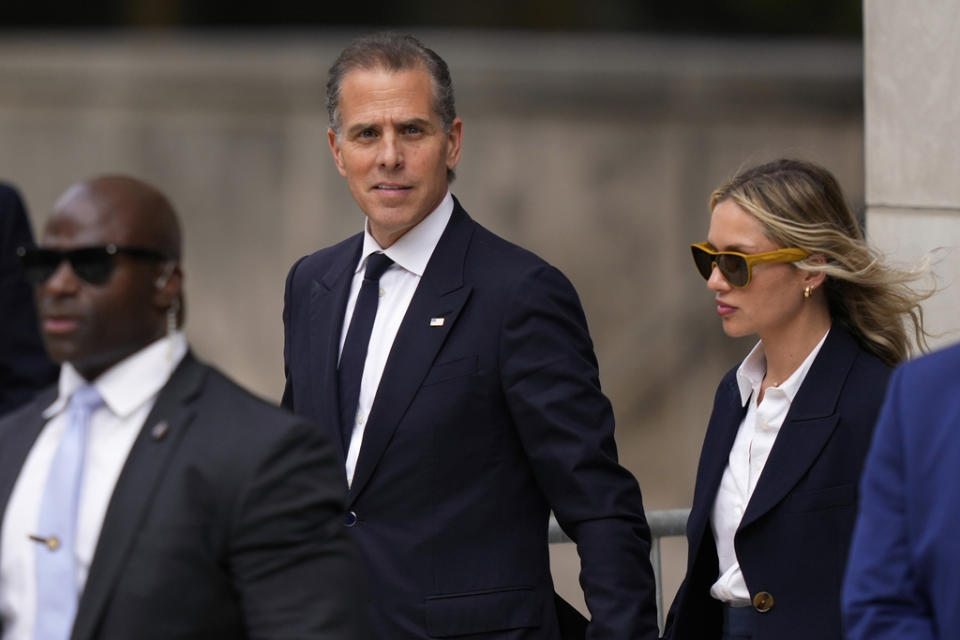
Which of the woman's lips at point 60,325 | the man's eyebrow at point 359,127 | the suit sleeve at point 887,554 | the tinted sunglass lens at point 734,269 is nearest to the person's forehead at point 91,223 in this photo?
the woman's lips at point 60,325

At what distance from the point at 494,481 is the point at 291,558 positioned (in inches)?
41.1

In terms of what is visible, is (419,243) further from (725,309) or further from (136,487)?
(136,487)

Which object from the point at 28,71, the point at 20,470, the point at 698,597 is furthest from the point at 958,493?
the point at 28,71

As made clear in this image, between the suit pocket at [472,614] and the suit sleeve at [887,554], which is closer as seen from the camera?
the suit sleeve at [887,554]

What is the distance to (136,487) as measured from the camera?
2812 mm

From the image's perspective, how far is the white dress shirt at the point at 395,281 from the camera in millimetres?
3904

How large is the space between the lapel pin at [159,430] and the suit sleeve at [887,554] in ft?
4.01

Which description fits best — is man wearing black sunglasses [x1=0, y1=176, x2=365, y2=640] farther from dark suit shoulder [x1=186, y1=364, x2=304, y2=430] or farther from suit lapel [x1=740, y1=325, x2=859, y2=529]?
suit lapel [x1=740, y1=325, x2=859, y2=529]

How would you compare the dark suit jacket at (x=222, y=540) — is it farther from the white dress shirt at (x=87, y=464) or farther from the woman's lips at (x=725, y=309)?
the woman's lips at (x=725, y=309)

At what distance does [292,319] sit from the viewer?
424 centimetres

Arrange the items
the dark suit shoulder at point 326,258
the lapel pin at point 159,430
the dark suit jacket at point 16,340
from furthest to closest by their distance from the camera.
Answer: the dark suit jacket at point 16,340 < the dark suit shoulder at point 326,258 < the lapel pin at point 159,430

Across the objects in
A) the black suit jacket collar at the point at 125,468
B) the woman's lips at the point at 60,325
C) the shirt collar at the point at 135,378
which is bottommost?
the black suit jacket collar at the point at 125,468

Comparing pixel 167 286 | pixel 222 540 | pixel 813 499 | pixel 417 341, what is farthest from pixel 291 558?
pixel 813 499

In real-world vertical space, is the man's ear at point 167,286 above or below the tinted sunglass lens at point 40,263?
below
